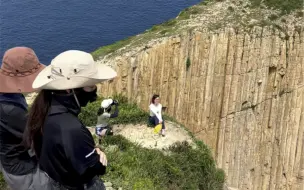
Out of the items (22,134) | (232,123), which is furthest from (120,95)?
(22,134)

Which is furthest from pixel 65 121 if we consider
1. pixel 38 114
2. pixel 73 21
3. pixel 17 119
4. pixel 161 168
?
pixel 73 21

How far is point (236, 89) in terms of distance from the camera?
94.0ft

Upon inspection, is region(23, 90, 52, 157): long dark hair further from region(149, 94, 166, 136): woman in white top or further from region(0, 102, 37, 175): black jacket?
region(149, 94, 166, 136): woman in white top

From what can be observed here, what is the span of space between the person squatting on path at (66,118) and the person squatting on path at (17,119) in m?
0.67

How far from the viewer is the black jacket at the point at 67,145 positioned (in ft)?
19.3

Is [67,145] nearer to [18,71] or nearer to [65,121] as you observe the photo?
[65,121]

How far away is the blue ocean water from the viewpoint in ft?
183

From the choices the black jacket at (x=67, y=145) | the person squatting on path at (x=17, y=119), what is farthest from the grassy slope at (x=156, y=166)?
the black jacket at (x=67, y=145)

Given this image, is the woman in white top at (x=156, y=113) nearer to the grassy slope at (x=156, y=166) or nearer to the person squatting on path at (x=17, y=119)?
the grassy slope at (x=156, y=166)

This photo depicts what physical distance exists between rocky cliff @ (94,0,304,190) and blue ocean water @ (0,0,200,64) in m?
29.1

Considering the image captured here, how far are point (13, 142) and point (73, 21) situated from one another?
5514 centimetres

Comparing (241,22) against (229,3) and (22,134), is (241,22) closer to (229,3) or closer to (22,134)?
(229,3)

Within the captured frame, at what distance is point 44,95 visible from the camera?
618 centimetres

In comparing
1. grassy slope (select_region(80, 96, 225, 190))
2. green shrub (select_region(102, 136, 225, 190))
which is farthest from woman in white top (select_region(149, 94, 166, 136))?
green shrub (select_region(102, 136, 225, 190))
